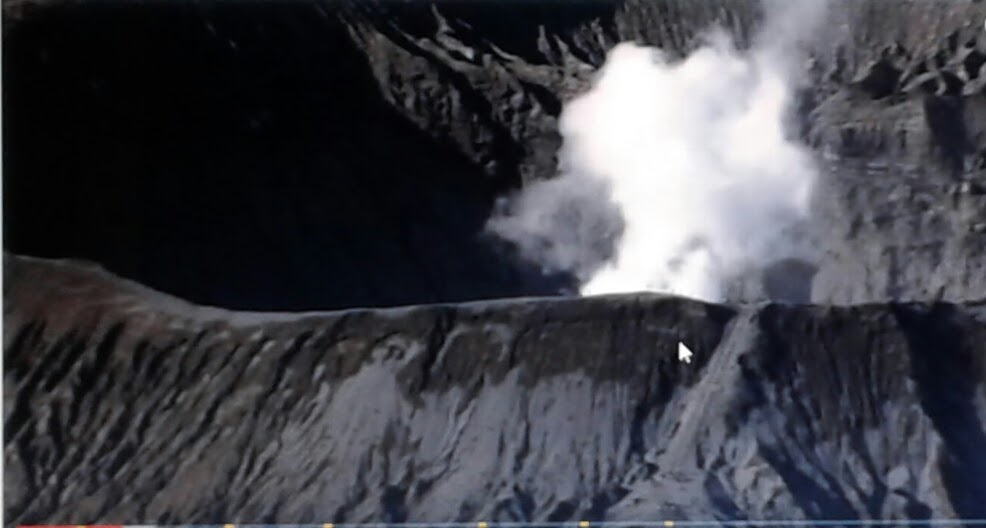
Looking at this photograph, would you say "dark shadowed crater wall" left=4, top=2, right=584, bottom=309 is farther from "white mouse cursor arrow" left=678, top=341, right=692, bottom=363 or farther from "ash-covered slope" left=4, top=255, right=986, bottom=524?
"white mouse cursor arrow" left=678, top=341, right=692, bottom=363

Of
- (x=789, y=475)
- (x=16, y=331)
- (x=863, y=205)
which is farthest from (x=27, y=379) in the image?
(x=863, y=205)

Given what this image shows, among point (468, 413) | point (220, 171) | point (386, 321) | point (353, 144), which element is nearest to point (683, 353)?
point (468, 413)

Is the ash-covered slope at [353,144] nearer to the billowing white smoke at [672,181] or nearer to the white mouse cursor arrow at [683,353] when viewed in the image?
the billowing white smoke at [672,181]

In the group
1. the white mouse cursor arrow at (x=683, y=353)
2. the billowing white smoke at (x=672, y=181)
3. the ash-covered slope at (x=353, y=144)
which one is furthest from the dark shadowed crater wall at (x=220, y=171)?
the white mouse cursor arrow at (x=683, y=353)

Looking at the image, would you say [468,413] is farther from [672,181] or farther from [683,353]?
[672,181]

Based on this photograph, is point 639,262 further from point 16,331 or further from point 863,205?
point 16,331

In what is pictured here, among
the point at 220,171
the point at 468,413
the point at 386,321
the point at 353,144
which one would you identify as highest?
the point at 353,144

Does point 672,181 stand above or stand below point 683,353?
above
